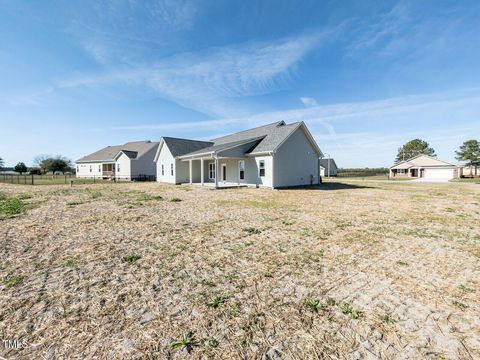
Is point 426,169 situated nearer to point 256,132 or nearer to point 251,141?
point 256,132

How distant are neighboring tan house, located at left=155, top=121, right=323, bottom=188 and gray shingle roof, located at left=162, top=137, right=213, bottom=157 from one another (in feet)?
0.36

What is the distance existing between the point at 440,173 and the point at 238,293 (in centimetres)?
5512

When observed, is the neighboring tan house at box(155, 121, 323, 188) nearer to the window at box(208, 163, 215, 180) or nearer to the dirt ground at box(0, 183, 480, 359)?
the window at box(208, 163, 215, 180)

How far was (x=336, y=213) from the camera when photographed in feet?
29.3

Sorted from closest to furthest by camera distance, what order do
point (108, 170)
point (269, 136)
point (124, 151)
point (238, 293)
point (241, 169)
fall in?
point (238, 293) < point (269, 136) < point (241, 169) < point (124, 151) < point (108, 170)

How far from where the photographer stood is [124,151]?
1332 inches

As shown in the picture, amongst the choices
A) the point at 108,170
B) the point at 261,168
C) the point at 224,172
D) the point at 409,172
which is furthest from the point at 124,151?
the point at 409,172

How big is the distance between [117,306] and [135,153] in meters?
35.0

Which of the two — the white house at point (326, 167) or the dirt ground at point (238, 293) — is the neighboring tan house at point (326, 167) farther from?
the dirt ground at point (238, 293)

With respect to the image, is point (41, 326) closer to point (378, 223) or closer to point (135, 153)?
point (378, 223)

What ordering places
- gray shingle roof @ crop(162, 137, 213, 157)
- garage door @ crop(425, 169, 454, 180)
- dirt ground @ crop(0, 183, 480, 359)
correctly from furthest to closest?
garage door @ crop(425, 169, 454, 180) → gray shingle roof @ crop(162, 137, 213, 157) → dirt ground @ crop(0, 183, 480, 359)

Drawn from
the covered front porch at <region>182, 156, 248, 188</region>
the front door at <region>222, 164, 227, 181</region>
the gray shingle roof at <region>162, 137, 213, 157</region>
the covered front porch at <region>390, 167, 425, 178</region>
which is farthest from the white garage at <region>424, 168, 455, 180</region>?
the gray shingle roof at <region>162, 137, 213, 157</region>

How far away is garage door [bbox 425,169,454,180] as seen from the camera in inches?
1654

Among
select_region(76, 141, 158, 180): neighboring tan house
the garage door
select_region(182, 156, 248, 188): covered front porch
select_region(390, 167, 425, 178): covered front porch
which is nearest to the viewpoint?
select_region(182, 156, 248, 188): covered front porch
